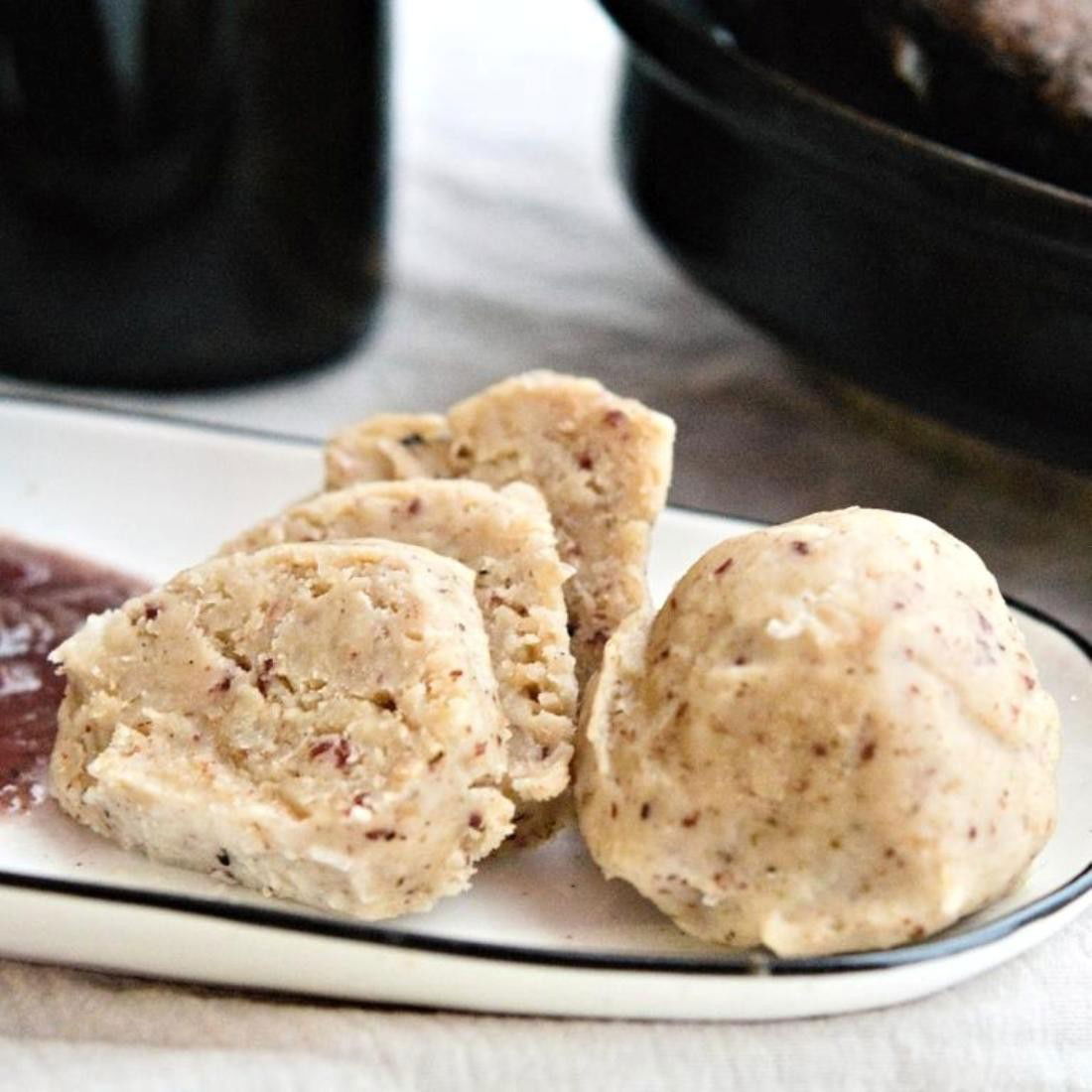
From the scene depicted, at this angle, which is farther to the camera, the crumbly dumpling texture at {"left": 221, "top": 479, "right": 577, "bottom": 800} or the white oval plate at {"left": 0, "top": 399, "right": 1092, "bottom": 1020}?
the crumbly dumpling texture at {"left": 221, "top": 479, "right": 577, "bottom": 800}

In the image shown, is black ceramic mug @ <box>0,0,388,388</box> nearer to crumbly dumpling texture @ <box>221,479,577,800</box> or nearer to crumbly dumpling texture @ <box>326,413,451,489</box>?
crumbly dumpling texture @ <box>326,413,451,489</box>

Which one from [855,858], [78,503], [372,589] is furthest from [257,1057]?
[78,503]

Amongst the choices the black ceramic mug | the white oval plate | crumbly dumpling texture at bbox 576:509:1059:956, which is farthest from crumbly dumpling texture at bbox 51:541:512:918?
the black ceramic mug

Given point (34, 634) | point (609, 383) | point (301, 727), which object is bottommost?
point (609, 383)

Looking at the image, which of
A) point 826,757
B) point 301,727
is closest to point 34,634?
point 301,727

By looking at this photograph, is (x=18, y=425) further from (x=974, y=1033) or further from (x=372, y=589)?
(x=974, y=1033)

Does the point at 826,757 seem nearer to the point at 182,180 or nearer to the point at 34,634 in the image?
the point at 34,634
